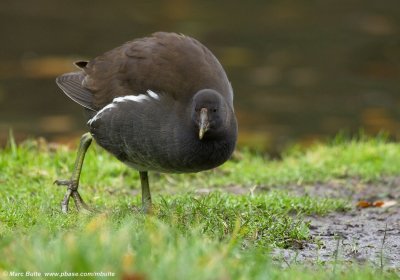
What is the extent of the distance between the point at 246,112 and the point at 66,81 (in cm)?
619

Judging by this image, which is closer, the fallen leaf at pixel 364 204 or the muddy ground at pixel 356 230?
the muddy ground at pixel 356 230

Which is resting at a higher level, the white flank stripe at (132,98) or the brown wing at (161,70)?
the brown wing at (161,70)

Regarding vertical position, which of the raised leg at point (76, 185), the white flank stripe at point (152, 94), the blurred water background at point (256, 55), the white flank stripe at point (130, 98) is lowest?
the blurred water background at point (256, 55)

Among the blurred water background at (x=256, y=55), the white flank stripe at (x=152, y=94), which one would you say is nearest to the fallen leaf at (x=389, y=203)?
the white flank stripe at (x=152, y=94)

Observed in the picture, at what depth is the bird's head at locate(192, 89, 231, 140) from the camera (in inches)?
235

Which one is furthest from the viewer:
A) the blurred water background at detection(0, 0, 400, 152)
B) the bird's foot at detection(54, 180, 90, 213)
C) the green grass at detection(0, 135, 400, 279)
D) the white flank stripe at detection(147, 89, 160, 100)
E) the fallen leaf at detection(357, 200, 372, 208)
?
the blurred water background at detection(0, 0, 400, 152)

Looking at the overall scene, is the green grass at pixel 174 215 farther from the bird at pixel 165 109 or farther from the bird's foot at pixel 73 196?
the bird at pixel 165 109

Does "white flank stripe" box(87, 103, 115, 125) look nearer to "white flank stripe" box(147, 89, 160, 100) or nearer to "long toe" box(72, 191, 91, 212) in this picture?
"white flank stripe" box(147, 89, 160, 100)

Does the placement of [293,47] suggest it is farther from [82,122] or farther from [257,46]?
[82,122]

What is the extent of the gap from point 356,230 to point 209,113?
1442mm

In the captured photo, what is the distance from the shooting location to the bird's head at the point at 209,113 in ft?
19.6

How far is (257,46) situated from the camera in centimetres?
1622

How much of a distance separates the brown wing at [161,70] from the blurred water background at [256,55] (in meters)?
4.79

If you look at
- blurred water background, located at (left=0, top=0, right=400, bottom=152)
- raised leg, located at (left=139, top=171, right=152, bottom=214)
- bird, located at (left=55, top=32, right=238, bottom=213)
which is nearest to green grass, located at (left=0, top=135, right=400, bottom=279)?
raised leg, located at (left=139, top=171, right=152, bottom=214)
